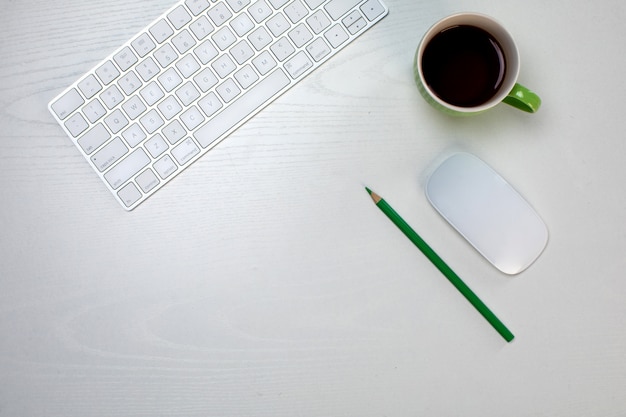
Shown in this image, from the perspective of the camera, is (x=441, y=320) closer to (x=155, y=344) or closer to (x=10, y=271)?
(x=155, y=344)

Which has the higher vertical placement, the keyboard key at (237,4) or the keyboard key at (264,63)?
the keyboard key at (237,4)

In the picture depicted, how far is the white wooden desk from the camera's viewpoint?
596mm

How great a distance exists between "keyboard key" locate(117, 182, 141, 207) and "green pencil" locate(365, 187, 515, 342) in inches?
11.0

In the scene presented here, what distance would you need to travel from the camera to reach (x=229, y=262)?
0.61 meters

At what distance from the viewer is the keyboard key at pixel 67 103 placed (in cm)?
59

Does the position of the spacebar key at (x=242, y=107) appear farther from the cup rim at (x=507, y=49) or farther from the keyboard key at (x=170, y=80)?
the cup rim at (x=507, y=49)

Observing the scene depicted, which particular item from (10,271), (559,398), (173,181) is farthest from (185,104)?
(559,398)

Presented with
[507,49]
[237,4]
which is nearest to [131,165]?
[237,4]

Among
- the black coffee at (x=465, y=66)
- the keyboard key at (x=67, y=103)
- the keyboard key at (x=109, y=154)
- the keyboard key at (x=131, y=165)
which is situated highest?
the keyboard key at (x=67, y=103)

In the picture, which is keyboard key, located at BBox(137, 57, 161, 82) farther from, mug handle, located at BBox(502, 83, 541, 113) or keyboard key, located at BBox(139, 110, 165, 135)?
mug handle, located at BBox(502, 83, 541, 113)

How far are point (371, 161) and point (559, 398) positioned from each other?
37cm

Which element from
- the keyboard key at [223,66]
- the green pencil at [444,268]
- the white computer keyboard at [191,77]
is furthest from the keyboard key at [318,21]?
the green pencil at [444,268]

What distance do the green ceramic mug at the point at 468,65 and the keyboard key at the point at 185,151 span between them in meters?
0.27

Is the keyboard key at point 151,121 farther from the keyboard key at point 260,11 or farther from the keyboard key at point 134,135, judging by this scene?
the keyboard key at point 260,11
